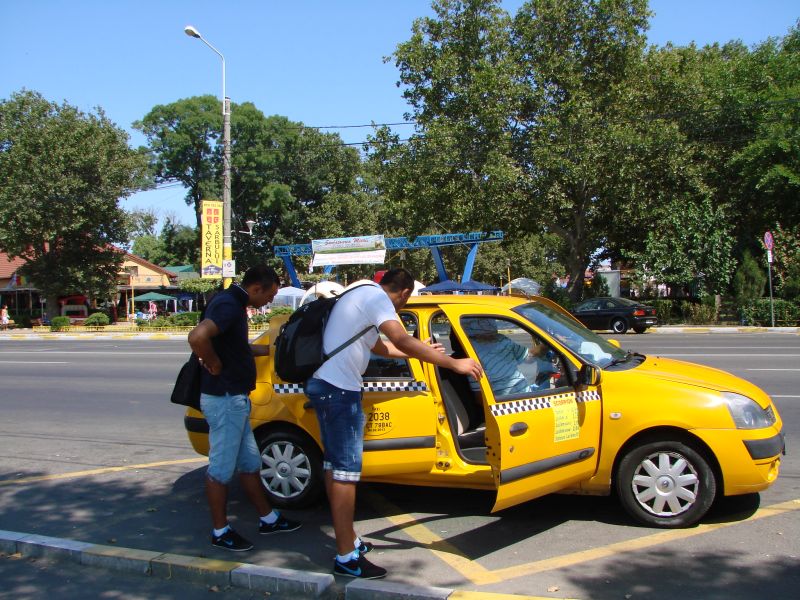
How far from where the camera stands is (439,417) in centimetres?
461

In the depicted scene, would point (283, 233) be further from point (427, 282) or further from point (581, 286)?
point (581, 286)

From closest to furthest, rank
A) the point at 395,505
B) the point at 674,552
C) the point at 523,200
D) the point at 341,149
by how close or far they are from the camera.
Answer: the point at 674,552 → the point at 395,505 → the point at 523,200 → the point at 341,149

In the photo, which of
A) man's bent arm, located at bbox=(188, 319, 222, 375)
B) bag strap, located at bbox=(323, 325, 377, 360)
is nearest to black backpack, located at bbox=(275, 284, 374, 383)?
bag strap, located at bbox=(323, 325, 377, 360)

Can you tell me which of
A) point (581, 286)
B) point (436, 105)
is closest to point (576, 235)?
point (581, 286)

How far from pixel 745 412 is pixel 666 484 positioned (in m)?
0.71

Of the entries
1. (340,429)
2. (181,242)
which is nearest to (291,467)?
(340,429)

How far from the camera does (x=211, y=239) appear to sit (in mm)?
20328

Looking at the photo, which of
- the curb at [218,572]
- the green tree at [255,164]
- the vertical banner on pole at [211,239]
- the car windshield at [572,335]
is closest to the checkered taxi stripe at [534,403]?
the car windshield at [572,335]

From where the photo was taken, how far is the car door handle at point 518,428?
394 centimetres

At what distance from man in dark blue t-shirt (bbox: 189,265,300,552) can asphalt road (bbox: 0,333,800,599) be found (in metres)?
0.43

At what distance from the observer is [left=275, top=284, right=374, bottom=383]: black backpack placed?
3.81 m

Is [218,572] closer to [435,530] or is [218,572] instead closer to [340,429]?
[340,429]

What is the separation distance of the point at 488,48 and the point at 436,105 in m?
3.22

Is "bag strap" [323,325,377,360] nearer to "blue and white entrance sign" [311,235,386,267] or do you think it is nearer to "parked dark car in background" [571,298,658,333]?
"parked dark car in background" [571,298,658,333]
